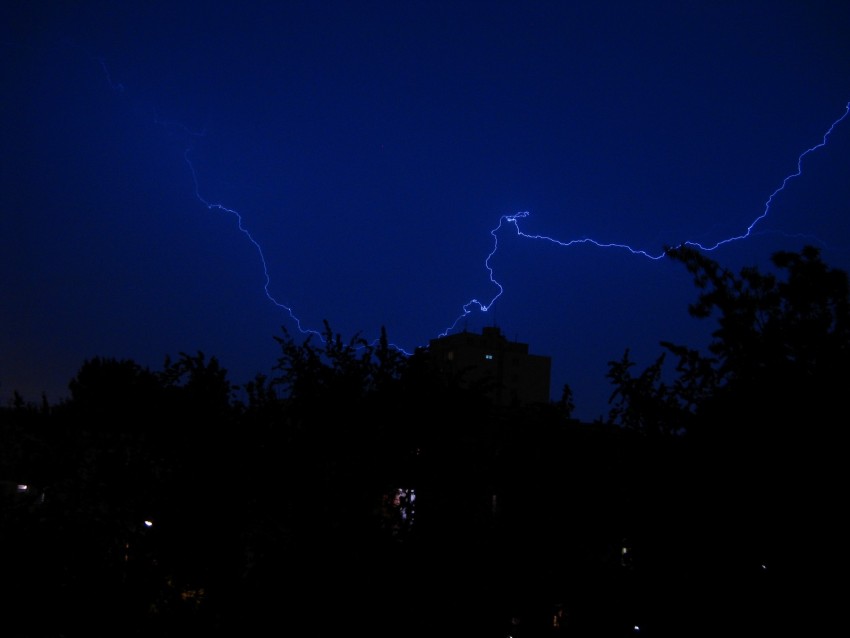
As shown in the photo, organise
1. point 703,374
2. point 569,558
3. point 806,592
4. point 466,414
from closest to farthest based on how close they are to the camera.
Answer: point 806,592, point 569,558, point 703,374, point 466,414

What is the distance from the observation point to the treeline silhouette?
15.6 ft

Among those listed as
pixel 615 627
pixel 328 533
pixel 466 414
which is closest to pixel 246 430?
pixel 328 533

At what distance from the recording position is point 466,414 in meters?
5.77

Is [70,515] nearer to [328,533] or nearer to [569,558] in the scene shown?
[328,533]

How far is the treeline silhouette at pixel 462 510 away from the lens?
475cm

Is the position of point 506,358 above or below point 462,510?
above

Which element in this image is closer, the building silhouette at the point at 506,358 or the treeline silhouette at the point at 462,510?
the treeline silhouette at the point at 462,510

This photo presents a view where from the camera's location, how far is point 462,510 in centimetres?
496

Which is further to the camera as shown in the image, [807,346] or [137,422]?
[137,422]

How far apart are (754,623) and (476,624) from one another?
6.06ft

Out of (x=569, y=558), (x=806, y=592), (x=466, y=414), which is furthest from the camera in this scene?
(x=466, y=414)

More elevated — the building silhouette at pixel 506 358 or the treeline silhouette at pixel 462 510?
the building silhouette at pixel 506 358

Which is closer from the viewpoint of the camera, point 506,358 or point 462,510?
point 462,510

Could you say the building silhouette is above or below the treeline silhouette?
above
